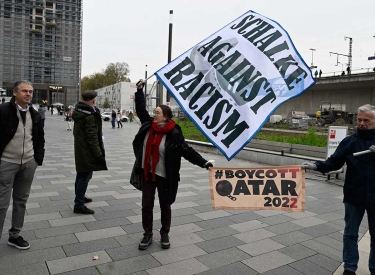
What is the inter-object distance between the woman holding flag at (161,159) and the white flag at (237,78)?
321 mm

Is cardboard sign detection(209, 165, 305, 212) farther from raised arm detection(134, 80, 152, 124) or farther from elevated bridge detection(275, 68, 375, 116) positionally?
elevated bridge detection(275, 68, 375, 116)

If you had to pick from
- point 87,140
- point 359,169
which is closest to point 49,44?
point 87,140

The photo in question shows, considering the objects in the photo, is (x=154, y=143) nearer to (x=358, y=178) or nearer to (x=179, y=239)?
(x=179, y=239)

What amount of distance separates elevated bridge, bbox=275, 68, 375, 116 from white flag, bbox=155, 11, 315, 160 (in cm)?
3645

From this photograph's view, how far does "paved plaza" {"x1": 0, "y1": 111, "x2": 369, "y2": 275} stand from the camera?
11.9 ft

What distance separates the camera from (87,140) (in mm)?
5039

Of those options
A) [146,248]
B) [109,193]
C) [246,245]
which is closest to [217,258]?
[246,245]

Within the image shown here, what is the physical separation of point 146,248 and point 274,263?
145 cm

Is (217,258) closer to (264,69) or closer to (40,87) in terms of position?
(264,69)

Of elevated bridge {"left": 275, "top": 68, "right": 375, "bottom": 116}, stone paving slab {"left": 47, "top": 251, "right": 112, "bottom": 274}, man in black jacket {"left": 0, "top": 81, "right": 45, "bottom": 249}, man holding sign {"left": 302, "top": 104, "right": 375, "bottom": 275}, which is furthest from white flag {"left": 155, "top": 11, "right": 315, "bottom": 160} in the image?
elevated bridge {"left": 275, "top": 68, "right": 375, "bottom": 116}

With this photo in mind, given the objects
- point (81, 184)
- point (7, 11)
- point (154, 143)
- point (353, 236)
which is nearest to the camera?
point (353, 236)

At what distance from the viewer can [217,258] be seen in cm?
388

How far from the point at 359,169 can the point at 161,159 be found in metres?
2.05

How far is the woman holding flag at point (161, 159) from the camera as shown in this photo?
12.9ft
